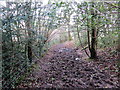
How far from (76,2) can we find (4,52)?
1.72 metres

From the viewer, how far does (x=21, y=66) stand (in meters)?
2.09

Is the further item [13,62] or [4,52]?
[13,62]

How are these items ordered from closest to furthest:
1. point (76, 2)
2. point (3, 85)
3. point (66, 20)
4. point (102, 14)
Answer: point (3, 85), point (102, 14), point (76, 2), point (66, 20)

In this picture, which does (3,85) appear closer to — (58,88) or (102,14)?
(58,88)

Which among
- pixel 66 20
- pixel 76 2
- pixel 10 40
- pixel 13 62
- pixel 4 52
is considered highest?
pixel 76 2

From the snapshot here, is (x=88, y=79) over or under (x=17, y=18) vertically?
under

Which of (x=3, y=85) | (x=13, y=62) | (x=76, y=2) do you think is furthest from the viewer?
(x=76, y=2)

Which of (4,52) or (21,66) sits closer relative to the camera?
(4,52)

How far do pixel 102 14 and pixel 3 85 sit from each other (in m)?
2.22

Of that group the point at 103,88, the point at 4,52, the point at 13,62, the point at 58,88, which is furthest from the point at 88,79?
the point at 4,52

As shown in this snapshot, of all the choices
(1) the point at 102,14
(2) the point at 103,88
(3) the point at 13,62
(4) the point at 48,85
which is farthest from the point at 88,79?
(3) the point at 13,62

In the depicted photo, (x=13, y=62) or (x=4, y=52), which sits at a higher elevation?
(x=4, y=52)

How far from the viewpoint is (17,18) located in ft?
5.11

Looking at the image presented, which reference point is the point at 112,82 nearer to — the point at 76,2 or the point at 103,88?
the point at 103,88
